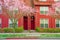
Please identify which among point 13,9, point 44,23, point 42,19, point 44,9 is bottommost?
point 44,23

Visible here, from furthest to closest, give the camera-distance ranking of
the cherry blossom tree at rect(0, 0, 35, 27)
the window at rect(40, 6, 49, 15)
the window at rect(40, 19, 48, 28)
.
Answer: the window at rect(40, 6, 49, 15), the window at rect(40, 19, 48, 28), the cherry blossom tree at rect(0, 0, 35, 27)

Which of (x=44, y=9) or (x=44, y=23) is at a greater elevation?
(x=44, y=9)

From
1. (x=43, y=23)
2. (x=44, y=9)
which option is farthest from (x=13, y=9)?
(x=44, y=9)

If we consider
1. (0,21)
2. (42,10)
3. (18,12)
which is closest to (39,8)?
(42,10)

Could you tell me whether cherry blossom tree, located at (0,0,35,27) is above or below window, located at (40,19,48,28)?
above

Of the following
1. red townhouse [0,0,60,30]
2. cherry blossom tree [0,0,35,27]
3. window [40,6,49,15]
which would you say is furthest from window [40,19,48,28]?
cherry blossom tree [0,0,35,27]

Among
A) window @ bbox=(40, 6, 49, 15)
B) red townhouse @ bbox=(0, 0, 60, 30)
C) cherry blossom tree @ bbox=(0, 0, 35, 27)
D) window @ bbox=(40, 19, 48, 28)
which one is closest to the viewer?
cherry blossom tree @ bbox=(0, 0, 35, 27)

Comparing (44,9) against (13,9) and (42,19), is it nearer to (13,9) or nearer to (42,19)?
(42,19)

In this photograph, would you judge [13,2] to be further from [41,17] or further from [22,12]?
[41,17]

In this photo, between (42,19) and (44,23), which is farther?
(42,19)

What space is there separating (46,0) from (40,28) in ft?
20.6

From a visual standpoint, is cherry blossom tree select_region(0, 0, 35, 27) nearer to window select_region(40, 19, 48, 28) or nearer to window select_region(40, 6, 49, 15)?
window select_region(40, 6, 49, 15)

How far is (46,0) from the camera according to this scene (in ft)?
123

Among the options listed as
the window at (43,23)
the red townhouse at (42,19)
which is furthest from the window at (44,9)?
the window at (43,23)
